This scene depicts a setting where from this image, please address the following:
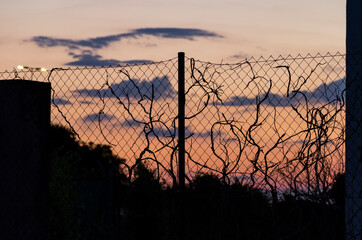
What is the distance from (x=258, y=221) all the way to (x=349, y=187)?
1.20m

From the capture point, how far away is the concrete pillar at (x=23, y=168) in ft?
17.0

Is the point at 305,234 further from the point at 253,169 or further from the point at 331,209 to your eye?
the point at 253,169

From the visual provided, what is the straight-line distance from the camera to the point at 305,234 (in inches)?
243

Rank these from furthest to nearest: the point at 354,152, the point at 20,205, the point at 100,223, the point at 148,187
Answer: the point at 148,187, the point at 100,223, the point at 354,152, the point at 20,205

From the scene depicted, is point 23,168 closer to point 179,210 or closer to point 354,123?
point 179,210

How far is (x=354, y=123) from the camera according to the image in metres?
6.42

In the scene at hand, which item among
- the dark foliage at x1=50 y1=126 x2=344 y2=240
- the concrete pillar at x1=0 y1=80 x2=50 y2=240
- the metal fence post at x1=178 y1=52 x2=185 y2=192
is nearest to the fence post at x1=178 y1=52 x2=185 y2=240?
the metal fence post at x1=178 y1=52 x2=185 y2=192

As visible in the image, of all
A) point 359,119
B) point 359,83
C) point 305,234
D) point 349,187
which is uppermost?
point 359,83

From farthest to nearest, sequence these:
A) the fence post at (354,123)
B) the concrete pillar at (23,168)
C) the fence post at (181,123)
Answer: the fence post at (354,123), the fence post at (181,123), the concrete pillar at (23,168)

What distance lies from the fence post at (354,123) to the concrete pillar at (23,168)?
3312mm

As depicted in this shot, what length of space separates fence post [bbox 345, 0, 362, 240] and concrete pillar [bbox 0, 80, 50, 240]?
130 inches

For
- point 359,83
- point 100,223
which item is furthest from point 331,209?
point 100,223

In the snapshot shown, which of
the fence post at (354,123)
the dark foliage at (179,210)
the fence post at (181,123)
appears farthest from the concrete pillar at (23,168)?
the fence post at (354,123)

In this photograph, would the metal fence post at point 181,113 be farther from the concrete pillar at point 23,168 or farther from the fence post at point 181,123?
the concrete pillar at point 23,168
